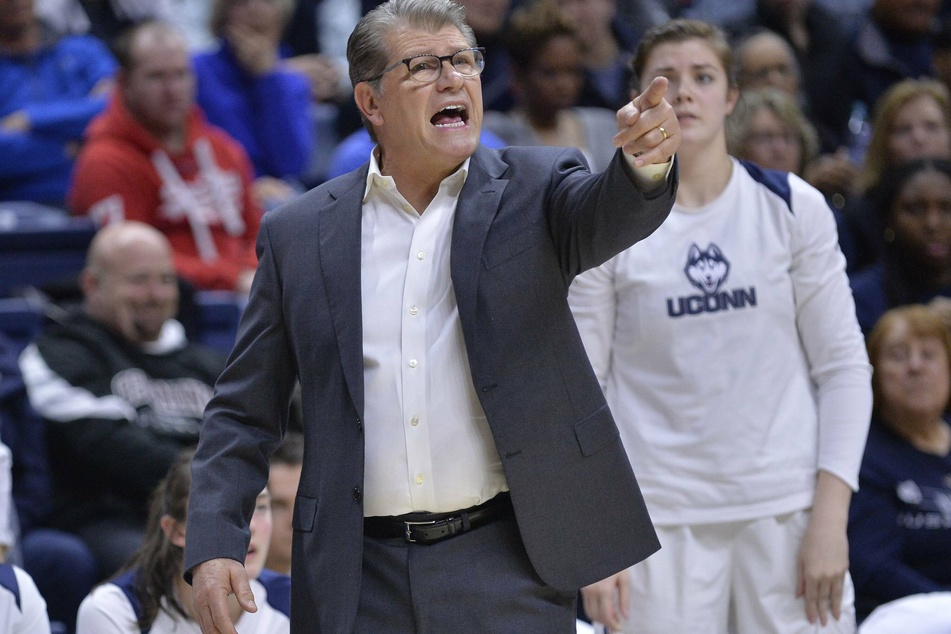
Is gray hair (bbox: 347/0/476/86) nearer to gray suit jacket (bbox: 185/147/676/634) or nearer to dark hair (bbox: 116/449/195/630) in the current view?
gray suit jacket (bbox: 185/147/676/634)

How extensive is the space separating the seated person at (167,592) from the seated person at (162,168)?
8.43 feet

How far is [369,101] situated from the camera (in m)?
2.46

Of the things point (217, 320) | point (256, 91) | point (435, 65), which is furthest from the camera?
point (256, 91)

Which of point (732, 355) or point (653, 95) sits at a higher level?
point (653, 95)

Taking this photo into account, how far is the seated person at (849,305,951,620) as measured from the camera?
4.09 meters

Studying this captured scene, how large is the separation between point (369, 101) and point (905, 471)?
2.53 m

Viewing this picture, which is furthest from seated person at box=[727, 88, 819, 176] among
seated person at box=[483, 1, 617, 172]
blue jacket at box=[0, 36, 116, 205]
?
blue jacket at box=[0, 36, 116, 205]

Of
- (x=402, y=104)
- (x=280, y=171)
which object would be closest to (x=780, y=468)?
(x=402, y=104)

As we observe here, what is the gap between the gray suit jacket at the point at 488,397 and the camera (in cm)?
226

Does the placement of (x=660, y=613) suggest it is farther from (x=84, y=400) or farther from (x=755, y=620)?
(x=84, y=400)

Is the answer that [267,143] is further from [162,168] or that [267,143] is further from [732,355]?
[732,355]

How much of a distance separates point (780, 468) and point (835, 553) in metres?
0.21

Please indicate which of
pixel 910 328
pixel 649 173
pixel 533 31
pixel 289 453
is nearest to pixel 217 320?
pixel 289 453

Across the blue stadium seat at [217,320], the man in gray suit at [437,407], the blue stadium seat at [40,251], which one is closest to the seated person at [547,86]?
the blue stadium seat at [217,320]
